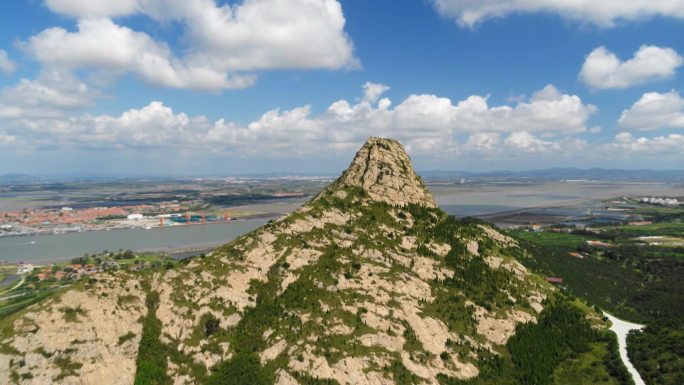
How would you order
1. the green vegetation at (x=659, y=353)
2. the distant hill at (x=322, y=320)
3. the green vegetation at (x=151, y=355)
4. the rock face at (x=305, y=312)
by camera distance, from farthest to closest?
the green vegetation at (x=659, y=353)
the distant hill at (x=322, y=320)
the rock face at (x=305, y=312)
the green vegetation at (x=151, y=355)

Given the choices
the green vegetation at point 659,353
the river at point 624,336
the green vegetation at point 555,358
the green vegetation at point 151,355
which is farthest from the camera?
the river at point 624,336

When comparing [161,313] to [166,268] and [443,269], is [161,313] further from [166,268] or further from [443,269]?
[443,269]

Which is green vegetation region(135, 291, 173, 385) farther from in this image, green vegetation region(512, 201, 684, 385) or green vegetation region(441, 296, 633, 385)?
green vegetation region(512, 201, 684, 385)

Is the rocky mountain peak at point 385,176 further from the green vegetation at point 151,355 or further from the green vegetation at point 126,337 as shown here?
the green vegetation at point 126,337

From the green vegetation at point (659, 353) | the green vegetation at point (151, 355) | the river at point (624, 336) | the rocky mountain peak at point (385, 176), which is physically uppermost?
the rocky mountain peak at point (385, 176)

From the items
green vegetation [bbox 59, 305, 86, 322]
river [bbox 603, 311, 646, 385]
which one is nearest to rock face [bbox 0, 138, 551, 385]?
green vegetation [bbox 59, 305, 86, 322]

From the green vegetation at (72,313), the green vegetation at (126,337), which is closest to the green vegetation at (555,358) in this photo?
the green vegetation at (126,337)

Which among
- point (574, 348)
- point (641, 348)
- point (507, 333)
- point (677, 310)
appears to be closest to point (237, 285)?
point (507, 333)

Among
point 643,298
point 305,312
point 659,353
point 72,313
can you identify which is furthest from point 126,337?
point 643,298
